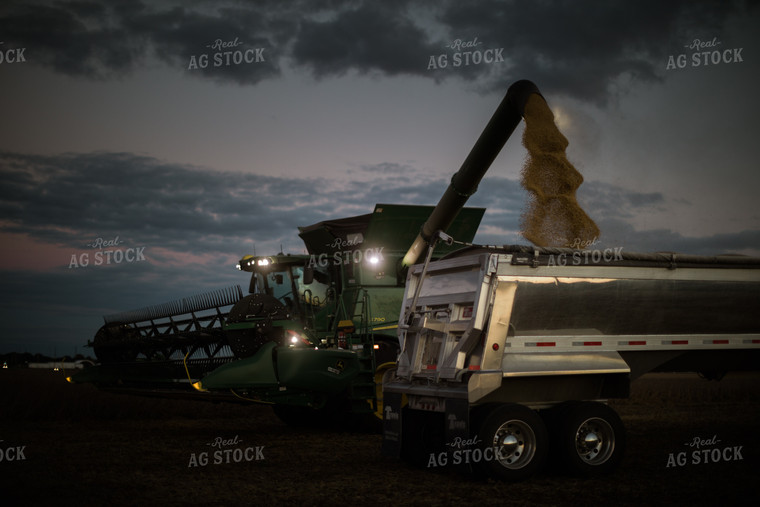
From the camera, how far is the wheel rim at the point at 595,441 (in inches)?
339

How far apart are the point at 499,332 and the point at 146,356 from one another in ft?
33.3

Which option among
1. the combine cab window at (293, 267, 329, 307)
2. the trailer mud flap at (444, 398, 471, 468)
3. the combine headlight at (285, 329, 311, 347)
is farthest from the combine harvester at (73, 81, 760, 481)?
the combine cab window at (293, 267, 329, 307)

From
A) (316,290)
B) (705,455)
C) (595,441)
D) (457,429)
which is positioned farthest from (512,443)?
(316,290)

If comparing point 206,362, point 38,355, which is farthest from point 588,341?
point 38,355

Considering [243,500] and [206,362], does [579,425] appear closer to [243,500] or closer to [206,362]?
[243,500]

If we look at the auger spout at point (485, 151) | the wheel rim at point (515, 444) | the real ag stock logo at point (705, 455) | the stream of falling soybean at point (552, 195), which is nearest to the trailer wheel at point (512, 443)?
the wheel rim at point (515, 444)

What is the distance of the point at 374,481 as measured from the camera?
27.9 feet

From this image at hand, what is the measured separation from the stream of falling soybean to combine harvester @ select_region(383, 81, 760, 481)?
2.45 ft

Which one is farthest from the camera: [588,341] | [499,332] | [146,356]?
[146,356]

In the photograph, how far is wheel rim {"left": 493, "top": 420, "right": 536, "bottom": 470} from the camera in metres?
8.17

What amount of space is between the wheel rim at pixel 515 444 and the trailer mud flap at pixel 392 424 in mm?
1584

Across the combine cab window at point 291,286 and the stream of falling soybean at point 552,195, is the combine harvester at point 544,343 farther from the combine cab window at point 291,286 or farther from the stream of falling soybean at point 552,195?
the combine cab window at point 291,286

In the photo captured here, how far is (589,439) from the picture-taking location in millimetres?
8633

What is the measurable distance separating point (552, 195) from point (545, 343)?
2.93 m
